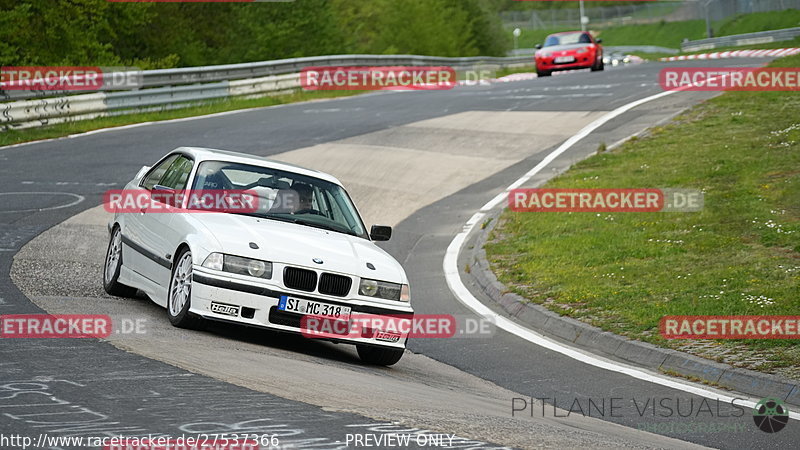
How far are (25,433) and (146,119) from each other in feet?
74.1

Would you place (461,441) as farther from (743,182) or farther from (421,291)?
(743,182)

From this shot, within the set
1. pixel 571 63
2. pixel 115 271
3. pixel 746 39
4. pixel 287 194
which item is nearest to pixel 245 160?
pixel 287 194

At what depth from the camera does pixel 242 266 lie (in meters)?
8.98

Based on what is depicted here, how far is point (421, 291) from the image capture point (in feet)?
43.1

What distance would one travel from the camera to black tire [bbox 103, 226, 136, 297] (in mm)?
10867

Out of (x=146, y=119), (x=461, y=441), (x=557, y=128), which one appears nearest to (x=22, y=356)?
(x=461, y=441)

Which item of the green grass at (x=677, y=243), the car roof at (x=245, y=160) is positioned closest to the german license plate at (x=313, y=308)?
the car roof at (x=245, y=160)

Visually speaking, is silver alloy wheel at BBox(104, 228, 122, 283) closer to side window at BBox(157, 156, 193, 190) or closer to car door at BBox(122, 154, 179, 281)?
A: car door at BBox(122, 154, 179, 281)

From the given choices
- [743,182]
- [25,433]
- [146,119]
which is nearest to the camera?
[25,433]

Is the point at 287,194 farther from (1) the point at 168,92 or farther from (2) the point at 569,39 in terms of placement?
(2) the point at 569,39

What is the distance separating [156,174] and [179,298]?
2.54 meters

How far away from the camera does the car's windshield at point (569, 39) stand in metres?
42.3

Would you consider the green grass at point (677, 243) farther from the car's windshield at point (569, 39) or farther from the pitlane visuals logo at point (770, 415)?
the car's windshield at point (569, 39)

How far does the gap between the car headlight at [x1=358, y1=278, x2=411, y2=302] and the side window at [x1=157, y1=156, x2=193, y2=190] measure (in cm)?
214
